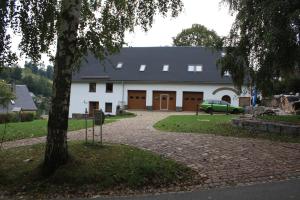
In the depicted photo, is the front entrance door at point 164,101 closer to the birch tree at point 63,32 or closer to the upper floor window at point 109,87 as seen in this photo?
the upper floor window at point 109,87

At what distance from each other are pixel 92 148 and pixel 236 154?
395 cm

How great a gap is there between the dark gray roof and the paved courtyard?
35854mm

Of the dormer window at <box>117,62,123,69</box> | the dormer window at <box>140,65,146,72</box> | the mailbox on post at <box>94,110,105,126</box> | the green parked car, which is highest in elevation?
the dormer window at <box>117,62,123,69</box>

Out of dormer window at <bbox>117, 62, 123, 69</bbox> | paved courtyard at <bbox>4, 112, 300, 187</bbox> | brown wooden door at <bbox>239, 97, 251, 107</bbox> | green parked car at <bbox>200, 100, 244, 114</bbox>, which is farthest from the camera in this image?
dormer window at <bbox>117, 62, 123, 69</bbox>

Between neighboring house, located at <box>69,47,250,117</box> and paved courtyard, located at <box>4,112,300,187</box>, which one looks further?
neighboring house, located at <box>69,47,250,117</box>

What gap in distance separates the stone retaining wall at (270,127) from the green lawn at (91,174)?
Answer: 7436mm

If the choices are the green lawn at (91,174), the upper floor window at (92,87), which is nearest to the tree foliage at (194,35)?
the upper floor window at (92,87)

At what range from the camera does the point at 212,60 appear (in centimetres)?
5309

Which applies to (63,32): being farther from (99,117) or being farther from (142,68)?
(142,68)

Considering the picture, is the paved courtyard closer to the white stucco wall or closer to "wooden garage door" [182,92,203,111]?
the white stucco wall

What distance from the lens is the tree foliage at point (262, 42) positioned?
1512 centimetres

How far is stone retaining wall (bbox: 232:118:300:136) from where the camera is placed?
16.4 m

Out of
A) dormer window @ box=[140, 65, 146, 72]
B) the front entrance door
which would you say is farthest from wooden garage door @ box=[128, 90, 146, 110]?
dormer window @ box=[140, 65, 146, 72]

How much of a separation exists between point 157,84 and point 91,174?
4244cm
